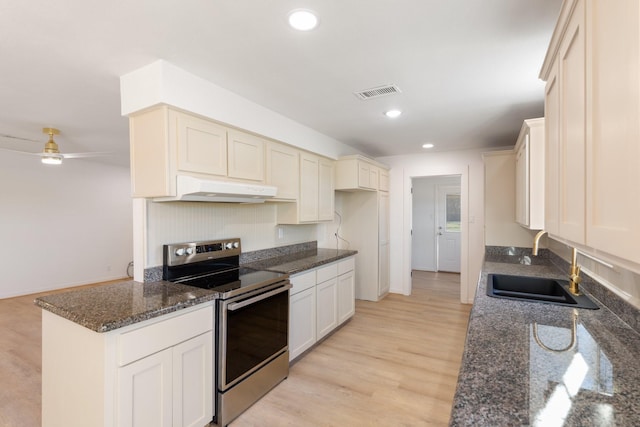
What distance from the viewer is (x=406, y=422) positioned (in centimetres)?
210

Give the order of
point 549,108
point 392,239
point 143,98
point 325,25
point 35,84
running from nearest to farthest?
point 549,108 → point 325,25 → point 143,98 → point 35,84 → point 392,239

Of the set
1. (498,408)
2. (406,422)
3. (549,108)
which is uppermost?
(549,108)

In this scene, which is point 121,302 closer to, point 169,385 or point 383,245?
point 169,385

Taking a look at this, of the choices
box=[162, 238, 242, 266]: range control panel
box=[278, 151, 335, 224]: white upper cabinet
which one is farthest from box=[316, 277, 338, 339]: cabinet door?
box=[162, 238, 242, 266]: range control panel

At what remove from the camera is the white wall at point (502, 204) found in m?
3.49

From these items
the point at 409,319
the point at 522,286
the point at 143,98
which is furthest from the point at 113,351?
the point at 409,319

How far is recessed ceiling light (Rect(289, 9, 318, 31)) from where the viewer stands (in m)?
1.52

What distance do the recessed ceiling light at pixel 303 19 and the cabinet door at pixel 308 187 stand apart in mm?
1800

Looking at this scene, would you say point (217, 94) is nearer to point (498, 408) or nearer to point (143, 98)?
point (143, 98)

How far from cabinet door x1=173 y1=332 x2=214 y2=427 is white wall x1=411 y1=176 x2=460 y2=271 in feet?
20.7

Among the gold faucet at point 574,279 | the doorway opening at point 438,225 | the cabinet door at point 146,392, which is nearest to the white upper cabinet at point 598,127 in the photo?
the gold faucet at point 574,279

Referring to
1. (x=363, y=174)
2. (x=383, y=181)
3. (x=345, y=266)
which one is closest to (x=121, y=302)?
(x=345, y=266)

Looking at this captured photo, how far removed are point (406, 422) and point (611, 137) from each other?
2.11 m

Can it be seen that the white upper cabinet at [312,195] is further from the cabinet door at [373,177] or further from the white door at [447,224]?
the white door at [447,224]
